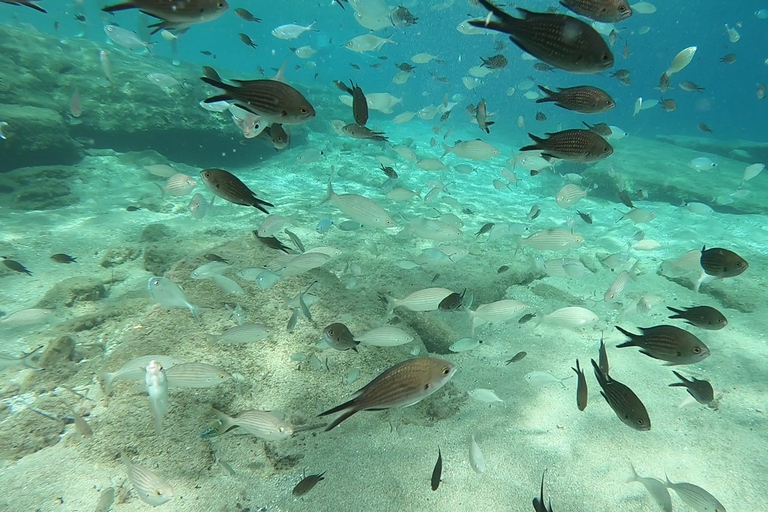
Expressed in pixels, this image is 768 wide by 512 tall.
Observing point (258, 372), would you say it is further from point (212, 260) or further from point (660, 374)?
point (660, 374)

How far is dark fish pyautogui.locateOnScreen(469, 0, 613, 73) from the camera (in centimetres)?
205

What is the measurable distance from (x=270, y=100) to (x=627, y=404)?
3318 mm

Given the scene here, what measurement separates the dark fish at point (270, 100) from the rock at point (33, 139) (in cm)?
1274

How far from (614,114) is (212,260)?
6286cm

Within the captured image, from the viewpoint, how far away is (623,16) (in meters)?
2.70

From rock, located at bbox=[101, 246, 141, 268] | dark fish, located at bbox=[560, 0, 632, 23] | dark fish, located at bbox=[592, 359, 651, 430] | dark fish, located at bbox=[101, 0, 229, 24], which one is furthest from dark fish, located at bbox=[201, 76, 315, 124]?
rock, located at bbox=[101, 246, 141, 268]

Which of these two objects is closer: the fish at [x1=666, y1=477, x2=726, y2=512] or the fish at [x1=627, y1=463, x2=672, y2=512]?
the fish at [x1=666, y1=477, x2=726, y2=512]

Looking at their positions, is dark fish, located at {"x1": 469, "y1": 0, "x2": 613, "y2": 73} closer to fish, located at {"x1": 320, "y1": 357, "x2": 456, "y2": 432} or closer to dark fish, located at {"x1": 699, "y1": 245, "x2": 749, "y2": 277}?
fish, located at {"x1": 320, "y1": 357, "x2": 456, "y2": 432}

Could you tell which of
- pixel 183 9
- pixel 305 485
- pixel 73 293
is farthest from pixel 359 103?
pixel 73 293

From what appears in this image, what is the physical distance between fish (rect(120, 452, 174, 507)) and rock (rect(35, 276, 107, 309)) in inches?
182

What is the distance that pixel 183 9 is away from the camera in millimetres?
2416

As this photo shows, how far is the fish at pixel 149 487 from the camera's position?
2586 mm

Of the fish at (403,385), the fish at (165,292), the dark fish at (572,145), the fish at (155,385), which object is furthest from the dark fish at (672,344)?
the fish at (165,292)

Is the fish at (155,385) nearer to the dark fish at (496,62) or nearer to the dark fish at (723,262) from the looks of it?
the dark fish at (723,262)
